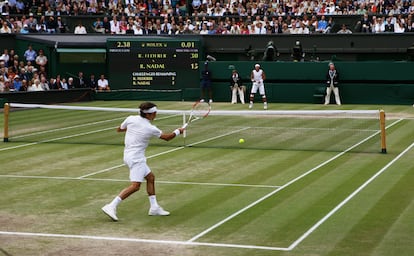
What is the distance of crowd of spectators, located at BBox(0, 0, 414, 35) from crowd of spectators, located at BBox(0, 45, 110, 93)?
1.93 metres

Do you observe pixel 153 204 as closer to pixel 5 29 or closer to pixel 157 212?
pixel 157 212

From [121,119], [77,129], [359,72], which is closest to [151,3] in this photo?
[359,72]

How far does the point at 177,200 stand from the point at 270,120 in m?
16.7

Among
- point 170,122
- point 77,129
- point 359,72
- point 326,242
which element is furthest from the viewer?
point 359,72

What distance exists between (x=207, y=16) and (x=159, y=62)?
535cm

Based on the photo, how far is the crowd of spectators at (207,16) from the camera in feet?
148

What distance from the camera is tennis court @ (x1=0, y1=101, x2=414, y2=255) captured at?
13.0 meters

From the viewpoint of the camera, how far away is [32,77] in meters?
43.8

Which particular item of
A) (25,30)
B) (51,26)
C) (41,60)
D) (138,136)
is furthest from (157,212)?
(51,26)

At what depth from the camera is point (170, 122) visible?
32.2 metres

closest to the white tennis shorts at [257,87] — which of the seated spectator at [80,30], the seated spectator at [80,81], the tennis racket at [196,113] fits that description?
the tennis racket at [196,113]

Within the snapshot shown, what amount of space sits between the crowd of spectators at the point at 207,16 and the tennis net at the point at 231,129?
11859 mm

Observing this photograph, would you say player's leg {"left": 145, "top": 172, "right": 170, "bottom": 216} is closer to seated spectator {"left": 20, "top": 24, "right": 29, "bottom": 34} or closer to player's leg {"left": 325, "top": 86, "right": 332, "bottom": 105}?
player's leg {"left": 325, "top": 86, "right": 332, "bottom": 105}

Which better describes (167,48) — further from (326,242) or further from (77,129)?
(326,242)
